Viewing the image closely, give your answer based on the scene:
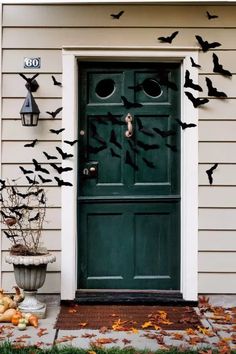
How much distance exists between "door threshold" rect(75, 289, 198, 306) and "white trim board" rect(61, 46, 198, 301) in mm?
75

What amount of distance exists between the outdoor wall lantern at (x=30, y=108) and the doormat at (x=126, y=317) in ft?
5.25

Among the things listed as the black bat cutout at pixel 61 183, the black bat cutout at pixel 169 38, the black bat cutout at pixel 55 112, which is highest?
the black bat cutout at pixel 169 38

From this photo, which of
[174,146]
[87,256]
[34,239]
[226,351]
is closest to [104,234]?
[87,256]

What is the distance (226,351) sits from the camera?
3.61 metres

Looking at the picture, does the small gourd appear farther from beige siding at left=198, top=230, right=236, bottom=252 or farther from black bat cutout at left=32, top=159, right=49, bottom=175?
beige siding at left=198, top=230, right=236, bottom=252

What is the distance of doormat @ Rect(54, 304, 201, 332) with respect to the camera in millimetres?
4219

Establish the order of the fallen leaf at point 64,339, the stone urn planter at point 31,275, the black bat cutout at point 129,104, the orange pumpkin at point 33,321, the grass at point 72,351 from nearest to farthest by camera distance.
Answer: the grass at point 72,351
the fallen leaf at point 64,339
the orange pumpkin at point 33,321
the stone urn planter at point 31,275
the black bat cutout at point 129,104

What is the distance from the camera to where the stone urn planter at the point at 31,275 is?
4.38 m

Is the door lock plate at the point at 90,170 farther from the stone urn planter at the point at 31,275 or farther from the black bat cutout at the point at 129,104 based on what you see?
the stone urn planter at the point at 31,275

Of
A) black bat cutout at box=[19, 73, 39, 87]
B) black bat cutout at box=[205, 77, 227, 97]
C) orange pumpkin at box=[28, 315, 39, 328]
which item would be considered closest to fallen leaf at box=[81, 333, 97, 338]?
orange pumpkin at box=[28, 315, 39, 328]

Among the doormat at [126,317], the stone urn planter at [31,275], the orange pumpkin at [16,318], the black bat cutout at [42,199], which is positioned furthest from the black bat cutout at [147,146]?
the orange pumpkin at [16,318]

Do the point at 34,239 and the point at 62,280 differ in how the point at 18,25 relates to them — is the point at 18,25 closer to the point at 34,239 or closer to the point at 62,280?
the point at 34,239

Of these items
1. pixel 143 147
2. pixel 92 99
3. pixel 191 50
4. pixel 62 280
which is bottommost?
A: pixel 62 280

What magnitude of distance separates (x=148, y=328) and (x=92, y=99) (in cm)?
205
